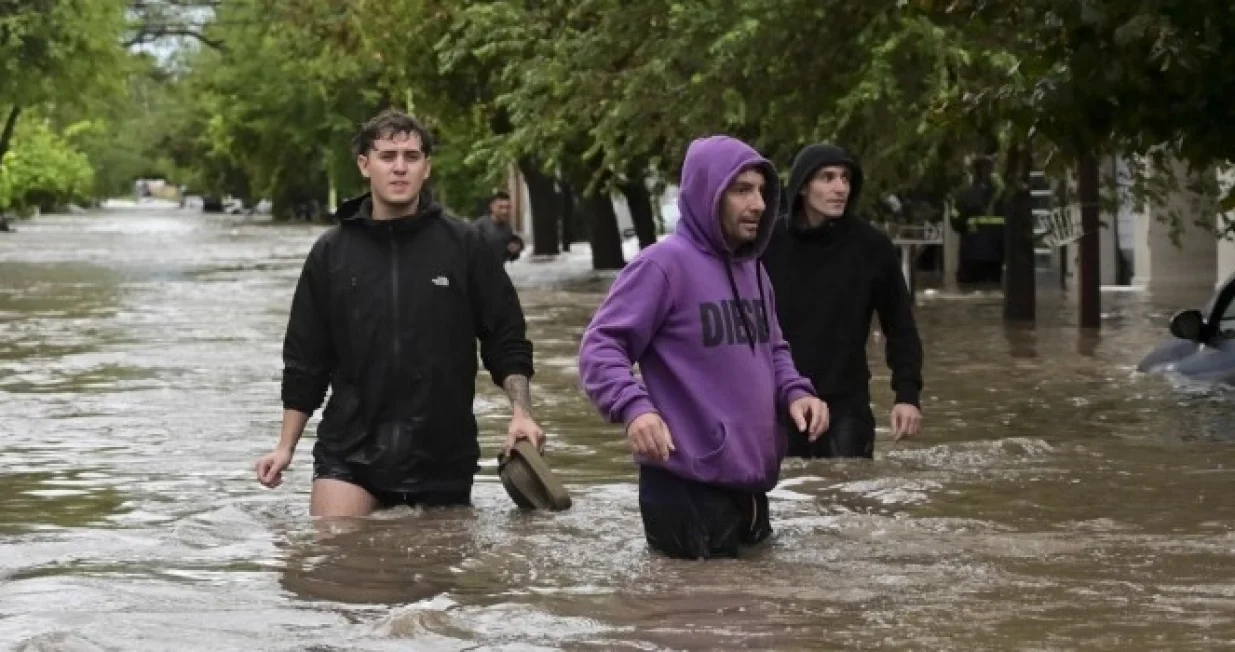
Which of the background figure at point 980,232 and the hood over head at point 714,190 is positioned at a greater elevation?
the hood over head at point 714,190

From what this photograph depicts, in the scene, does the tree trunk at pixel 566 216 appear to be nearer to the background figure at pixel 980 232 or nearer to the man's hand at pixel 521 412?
the background figure at pixel 980 232

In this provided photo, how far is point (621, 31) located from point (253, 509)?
1192 cm

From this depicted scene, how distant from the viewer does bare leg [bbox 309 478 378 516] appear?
9.57 m

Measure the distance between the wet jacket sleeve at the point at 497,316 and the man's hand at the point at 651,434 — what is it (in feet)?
4.58

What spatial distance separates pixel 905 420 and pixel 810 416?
2034 mm

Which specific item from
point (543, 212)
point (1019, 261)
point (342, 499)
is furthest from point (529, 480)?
point (543, 212)

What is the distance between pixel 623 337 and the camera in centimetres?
844

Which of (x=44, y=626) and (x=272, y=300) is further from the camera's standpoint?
(x=272, y=300)

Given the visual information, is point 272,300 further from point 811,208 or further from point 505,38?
point 811,208

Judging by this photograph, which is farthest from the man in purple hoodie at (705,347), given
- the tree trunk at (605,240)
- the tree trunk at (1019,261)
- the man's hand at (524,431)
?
the tree trunk at (605,240)

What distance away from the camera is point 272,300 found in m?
33.9

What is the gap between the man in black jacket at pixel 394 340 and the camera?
371 inches

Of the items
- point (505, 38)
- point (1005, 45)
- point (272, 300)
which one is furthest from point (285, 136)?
point (1005, 45)

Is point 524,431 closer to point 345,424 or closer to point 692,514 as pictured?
point 345,424
